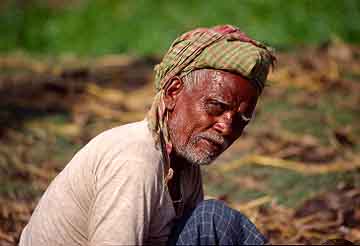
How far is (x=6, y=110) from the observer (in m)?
7.05

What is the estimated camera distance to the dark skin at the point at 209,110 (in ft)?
10.2

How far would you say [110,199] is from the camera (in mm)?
2840

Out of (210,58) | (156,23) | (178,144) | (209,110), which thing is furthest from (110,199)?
(156,23)

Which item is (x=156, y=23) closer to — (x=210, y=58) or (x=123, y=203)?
(x=210, y=58)

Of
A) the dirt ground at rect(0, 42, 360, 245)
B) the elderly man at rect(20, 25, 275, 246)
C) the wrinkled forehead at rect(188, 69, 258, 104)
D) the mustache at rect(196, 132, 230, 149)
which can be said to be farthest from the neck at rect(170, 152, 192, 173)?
the dirt ground at rect(0, 42, 360, 245)

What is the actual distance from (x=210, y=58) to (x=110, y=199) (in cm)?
68

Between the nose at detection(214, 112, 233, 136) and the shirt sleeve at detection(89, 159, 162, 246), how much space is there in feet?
1.21

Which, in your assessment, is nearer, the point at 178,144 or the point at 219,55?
the point at 219,55

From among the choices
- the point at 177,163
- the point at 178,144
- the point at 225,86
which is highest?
the point at 225,86

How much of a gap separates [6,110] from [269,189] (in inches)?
106

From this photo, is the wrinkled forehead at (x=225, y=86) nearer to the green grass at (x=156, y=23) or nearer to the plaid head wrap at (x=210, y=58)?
the plaid head wrap at (x=210, y=58)

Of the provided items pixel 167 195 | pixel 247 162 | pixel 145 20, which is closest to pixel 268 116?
pixel 247 162

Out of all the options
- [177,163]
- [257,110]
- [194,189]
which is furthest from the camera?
[257,110]

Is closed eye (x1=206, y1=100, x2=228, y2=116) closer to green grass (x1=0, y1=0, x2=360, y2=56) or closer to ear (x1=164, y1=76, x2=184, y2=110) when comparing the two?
ear (x1=164, y1=76, x2=184, y2=110)
